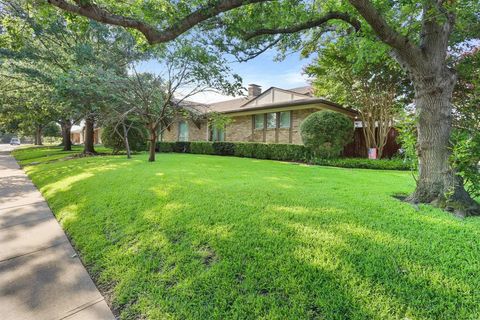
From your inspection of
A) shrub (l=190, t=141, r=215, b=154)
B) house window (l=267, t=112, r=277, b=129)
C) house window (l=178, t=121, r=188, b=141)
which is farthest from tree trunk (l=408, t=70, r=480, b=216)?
house window (l=178, t=121, r=188, b=141)

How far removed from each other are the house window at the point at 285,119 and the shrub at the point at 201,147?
5.56m

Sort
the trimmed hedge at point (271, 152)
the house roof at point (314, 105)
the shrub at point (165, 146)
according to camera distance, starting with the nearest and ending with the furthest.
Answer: the trimmed hedge at point (271, 152) → the house roof at point (314, 105) → the shrub at point (165, 146)

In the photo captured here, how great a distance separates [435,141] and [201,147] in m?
16.2

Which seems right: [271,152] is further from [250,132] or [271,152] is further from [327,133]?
[327,133]

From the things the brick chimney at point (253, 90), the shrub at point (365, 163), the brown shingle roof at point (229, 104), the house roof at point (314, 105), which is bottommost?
the shrub at point (365, 163)

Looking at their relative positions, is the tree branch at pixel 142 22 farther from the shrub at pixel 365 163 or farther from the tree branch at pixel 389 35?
the shrub at pixel 365 163

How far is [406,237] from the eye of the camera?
286cm

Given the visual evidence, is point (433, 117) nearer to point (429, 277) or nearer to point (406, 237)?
point (406, 237)

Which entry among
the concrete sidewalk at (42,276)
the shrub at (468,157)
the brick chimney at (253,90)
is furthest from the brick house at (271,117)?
the shrub at (468,157)

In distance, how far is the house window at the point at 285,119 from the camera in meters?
15.7

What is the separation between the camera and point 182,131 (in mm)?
22859

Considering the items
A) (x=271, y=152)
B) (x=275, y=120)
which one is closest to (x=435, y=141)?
(x=271, y=152)

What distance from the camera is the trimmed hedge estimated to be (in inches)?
452

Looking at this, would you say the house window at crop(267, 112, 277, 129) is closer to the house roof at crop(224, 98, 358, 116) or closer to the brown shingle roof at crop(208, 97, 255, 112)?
the house roof at crop(224, 98, 358, 116)
